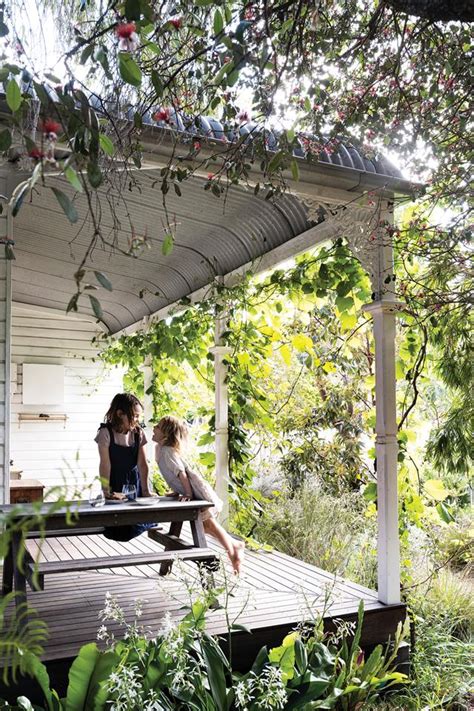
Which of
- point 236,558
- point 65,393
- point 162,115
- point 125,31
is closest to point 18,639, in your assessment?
point 125,31

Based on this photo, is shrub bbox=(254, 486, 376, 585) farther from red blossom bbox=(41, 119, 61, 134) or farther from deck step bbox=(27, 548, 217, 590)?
red blossom bbox=(41, 119, 61, 134)

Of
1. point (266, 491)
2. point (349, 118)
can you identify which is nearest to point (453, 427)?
point (349, 118)

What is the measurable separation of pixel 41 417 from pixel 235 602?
7.08 metres

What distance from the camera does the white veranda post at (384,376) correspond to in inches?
171

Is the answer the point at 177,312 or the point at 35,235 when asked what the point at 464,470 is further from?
the point at 35,235

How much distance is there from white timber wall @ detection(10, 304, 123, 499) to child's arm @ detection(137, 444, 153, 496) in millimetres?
5277

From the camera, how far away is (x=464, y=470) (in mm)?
5094

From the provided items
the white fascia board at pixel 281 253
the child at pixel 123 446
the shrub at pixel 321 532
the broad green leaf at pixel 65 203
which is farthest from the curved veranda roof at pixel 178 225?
the shrub at pixel 321 532

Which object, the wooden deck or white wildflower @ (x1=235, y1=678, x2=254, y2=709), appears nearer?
white wildflower @ (x1=235, y1=678, x2=254, y2=709)

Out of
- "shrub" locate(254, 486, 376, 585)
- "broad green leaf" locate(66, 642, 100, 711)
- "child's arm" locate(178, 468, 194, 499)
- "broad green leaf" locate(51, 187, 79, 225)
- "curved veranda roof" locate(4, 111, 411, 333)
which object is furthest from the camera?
"shrub" locate(254, 486, 376, 585)

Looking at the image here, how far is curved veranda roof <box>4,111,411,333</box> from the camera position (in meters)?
4.20

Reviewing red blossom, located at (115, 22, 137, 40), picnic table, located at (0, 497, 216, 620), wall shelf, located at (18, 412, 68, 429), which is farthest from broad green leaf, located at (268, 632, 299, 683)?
wall shelf, located at (18, 412, 68, 429)

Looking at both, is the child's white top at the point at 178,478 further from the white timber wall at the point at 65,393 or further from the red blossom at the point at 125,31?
the white timber wall at the point at 65,393

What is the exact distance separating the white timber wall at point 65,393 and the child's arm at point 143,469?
17.3ft
